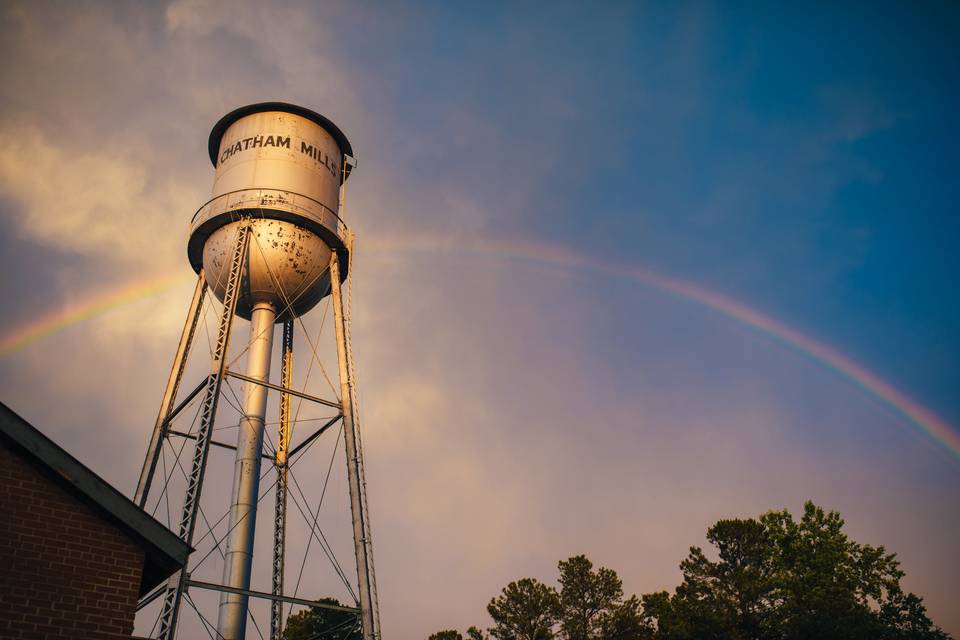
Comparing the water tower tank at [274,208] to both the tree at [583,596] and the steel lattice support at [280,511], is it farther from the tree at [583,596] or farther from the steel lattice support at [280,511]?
the tree at [583,596]

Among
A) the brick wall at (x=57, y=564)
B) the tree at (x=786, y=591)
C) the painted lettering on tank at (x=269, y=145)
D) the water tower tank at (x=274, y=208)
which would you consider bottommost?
the brick wall at (x=57, y=564)

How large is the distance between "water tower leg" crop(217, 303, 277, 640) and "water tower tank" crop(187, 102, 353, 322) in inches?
43.1

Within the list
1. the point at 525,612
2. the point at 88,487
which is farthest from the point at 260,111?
the point at 525,612

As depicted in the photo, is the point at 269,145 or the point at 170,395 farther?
the point at 269,145

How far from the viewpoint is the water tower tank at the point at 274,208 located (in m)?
20.8

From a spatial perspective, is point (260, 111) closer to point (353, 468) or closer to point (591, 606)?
point (353, 468)

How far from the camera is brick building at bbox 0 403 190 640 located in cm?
848

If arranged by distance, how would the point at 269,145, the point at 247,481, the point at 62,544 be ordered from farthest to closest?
the point at 269,145 → the point at 247,481 → the point at 62,544

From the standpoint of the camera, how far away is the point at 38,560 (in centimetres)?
870

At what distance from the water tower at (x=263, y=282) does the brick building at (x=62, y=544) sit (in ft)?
25.8

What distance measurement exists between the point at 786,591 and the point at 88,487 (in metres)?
33.7

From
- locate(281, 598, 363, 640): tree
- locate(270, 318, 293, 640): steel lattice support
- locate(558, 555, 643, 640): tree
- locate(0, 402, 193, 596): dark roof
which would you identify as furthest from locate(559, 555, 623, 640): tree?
locate(0, 402, 193, 596): dark roof

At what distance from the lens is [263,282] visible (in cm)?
2091

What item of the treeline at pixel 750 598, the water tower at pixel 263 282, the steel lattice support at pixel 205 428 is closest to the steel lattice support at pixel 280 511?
the water tower at pixel 263 282
